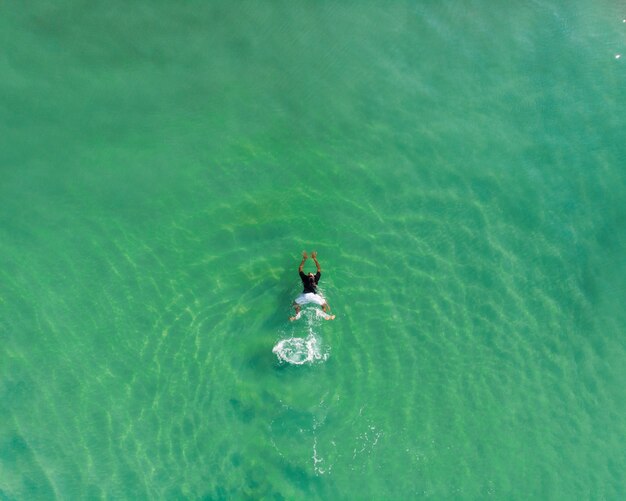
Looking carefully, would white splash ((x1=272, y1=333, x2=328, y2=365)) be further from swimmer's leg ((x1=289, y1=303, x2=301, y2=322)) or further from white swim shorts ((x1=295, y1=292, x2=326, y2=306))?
white swim shorts ((x1=295, y1=292, x2=326, y2=306))

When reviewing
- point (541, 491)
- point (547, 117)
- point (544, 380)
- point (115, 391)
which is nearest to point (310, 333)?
point (115, 391)

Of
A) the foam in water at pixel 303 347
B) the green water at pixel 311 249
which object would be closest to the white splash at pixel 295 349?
the foam in water at pixel 303 347

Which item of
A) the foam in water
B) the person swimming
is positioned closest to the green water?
the foam in water

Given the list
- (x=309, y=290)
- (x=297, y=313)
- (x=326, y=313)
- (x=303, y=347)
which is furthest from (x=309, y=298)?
(x=303, y=347)

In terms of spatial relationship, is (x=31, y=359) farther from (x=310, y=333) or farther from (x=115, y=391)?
(x=310, y=333)

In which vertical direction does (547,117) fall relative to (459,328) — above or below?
above

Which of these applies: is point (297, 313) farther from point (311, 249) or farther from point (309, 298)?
point (311, 249)
